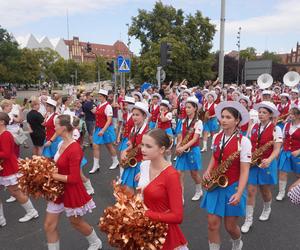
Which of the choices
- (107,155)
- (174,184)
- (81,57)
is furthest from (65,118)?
(81,57)

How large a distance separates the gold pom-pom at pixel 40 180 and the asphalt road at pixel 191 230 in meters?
1.19

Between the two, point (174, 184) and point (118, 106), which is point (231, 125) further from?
point (118, 106)

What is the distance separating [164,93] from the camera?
14102 millimetres

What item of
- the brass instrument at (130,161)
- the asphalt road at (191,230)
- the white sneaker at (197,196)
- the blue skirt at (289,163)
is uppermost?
the brass instrument at (130,161)

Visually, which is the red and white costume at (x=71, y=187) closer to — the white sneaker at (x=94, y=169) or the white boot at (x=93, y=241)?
the white boot at (x=93, y=241)

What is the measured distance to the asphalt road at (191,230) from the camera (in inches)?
175

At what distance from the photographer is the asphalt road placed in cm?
446

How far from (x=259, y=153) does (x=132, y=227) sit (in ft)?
9.91

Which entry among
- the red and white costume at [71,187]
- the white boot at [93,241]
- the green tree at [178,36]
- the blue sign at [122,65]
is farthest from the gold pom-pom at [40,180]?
the green tree at [178,36]

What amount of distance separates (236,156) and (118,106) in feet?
29.6

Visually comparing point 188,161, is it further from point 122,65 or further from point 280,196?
point 122,65

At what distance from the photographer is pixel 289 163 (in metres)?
5.81

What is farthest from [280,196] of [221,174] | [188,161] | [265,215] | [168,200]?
[168,200]

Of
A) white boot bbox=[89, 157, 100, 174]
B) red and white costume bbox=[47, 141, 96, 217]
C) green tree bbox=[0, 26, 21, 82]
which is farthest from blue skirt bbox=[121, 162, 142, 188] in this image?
green tree bbox=[0, 26, 21, 82]
